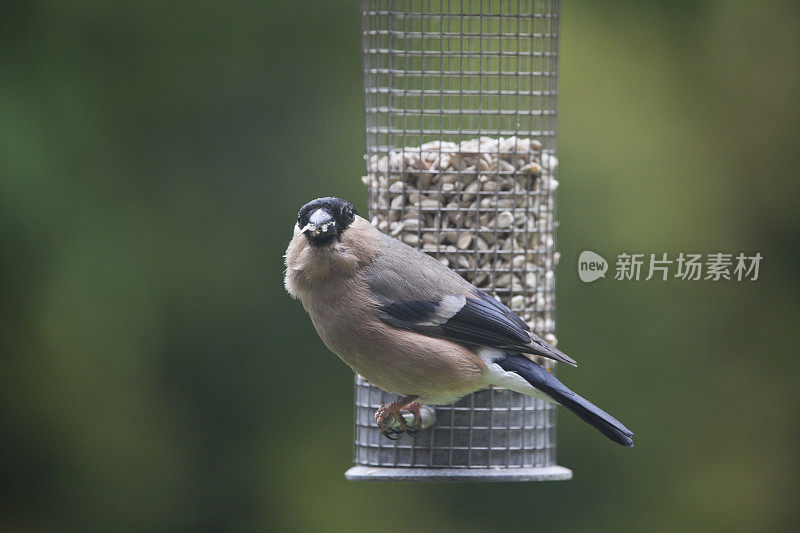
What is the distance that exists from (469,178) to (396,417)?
1.24 metres

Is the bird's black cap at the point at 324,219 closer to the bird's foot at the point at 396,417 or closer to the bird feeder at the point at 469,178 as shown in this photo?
the bird feeder at the point at 469,178

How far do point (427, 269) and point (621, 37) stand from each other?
10.1 feet

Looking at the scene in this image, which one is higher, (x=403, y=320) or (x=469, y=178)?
(x=469, y=178)

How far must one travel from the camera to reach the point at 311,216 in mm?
4367

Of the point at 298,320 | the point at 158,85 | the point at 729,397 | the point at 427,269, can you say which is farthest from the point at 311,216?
the point at 729,397

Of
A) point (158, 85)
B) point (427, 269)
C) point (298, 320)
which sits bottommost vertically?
point (298, 320)

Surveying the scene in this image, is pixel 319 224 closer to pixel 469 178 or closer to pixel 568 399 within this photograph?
pixel 469 178

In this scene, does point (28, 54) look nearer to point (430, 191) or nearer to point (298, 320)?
point (298, 320)

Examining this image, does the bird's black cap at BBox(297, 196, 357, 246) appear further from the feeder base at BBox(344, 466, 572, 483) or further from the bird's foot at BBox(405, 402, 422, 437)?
the feeder base at BBox(344, 466, 572, 483)

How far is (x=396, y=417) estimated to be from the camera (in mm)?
4750

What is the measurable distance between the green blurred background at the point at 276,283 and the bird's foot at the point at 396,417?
1987 millimetres

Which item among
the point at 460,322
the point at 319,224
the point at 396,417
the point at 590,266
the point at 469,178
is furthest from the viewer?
the point at 590,266

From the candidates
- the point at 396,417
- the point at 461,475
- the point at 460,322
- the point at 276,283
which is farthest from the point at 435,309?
the point at 276,283

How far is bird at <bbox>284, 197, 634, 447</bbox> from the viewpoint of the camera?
4484mm
